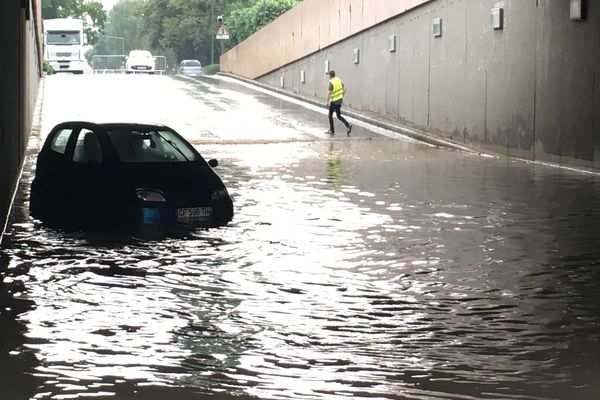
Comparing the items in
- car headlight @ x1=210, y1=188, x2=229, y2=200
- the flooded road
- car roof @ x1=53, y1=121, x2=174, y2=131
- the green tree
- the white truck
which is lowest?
the flooded road

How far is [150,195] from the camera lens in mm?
15117

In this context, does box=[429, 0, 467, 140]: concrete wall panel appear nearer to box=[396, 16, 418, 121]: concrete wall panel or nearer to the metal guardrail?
box=[396, 16, 418, 121]: concrete wall panel

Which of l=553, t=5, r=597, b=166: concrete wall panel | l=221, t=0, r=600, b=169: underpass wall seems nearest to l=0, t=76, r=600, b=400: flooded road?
l=553, t=5, r=597, b=166: concrete wall panel

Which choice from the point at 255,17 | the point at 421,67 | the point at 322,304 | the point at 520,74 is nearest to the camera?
the point at 322,304

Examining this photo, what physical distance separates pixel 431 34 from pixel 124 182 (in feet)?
65.5

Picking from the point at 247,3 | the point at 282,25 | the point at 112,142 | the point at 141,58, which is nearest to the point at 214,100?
the point at 282,25

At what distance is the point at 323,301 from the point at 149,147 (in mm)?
6863

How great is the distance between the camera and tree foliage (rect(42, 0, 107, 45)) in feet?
365

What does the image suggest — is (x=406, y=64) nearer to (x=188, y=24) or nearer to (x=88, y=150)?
(x=88, y=150)

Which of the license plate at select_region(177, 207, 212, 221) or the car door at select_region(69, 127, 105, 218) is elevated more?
the car door at select_region(69, 127, 105, 218)

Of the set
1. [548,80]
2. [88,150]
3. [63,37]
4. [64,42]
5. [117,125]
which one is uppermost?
[63,37]

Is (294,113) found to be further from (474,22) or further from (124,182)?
(124,182)

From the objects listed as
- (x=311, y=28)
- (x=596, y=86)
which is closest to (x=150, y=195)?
(x=596, y=86)

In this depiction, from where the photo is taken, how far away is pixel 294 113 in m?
42.2
